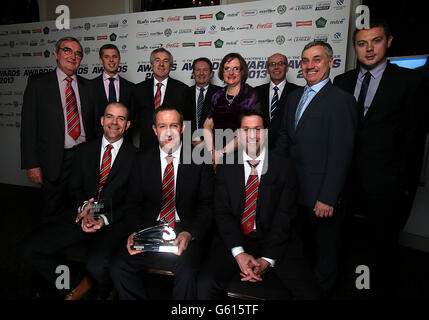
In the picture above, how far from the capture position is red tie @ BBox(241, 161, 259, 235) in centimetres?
188

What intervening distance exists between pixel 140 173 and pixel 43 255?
2.78 feet

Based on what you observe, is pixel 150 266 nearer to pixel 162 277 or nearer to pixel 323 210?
pixel 162 277

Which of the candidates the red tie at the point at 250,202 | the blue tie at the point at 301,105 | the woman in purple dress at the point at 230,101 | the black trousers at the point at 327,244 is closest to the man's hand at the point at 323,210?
the black trousers at the point at 327,244

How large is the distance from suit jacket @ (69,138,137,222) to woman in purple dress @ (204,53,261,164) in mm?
726

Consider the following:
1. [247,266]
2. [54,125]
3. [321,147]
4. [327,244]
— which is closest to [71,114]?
[54,125]

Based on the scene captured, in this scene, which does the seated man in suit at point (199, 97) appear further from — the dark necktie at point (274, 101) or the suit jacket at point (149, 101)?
the dark necktie at point (274, 101)

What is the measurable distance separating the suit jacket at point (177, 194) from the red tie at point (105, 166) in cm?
29

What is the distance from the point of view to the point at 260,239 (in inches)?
73.5

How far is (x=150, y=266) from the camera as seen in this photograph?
5.92 ft

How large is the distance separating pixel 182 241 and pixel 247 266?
0.43 meters

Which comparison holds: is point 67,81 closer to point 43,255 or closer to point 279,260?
point 43,255

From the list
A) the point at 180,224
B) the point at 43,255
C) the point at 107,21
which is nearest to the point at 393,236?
the point at 180,224

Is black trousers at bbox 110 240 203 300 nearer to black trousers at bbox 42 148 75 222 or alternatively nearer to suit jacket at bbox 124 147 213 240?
suit jacket at bbox 124 147 213 240

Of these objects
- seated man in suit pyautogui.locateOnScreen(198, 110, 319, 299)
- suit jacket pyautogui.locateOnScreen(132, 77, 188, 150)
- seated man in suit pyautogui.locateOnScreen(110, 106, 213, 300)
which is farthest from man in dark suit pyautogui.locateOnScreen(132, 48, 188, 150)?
seated man in suit pyautogui.locateOnScreen(198, 110, 319, 299)
